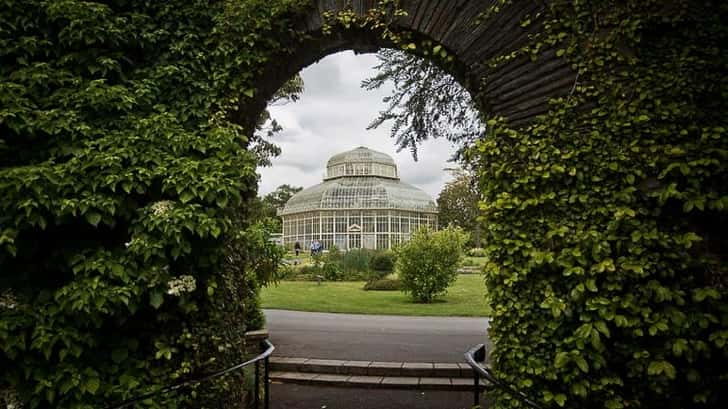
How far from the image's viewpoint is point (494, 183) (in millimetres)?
3098

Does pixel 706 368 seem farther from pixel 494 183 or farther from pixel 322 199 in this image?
pixel 322 199

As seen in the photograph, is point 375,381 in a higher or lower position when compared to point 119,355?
lower

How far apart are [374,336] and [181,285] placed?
5.07m

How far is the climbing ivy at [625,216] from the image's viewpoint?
8.11ft

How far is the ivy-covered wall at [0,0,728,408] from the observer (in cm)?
254

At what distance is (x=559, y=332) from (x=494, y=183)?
1083 millimetres

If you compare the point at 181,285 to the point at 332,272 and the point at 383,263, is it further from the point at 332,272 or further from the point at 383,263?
the point at 383,263

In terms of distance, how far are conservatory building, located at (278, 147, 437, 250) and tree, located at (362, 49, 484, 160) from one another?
70.8 feet

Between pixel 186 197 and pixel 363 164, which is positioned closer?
pixel 186 197

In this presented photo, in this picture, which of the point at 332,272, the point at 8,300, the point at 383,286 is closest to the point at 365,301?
the point at 383,286

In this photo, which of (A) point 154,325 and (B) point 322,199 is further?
(B) point 322,199

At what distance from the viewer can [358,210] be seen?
2889 centimetres

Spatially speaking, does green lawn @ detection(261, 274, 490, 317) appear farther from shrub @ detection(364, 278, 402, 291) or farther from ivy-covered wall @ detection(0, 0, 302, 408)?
ivy-covered wall @ detection(0, 0, 302, 408)

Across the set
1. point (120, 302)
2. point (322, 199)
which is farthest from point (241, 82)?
point (322, 199)
